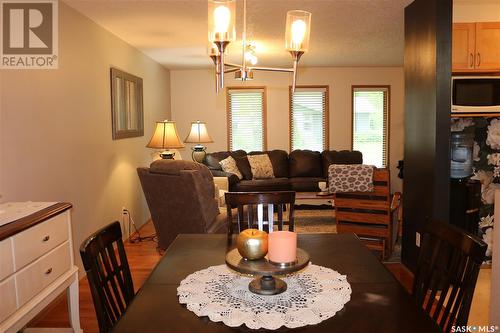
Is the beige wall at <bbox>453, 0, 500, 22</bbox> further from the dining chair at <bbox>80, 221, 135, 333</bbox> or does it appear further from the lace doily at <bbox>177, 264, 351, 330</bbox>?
the dining chair at <bbox>80, 221, 135, 333</bbox>

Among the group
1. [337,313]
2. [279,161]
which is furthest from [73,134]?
[279,161]

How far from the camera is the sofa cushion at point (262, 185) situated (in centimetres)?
666

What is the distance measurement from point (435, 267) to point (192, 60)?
5712 mm

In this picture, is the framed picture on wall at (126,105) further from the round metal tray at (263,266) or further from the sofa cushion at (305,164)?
the round metal tray at (263,266)

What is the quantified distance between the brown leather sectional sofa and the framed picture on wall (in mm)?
1624

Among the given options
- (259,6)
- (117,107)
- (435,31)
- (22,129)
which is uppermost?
(259,6)

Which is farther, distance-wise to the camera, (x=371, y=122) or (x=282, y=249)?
(x=371, y=122)

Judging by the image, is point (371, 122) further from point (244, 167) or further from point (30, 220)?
point (30, 220)

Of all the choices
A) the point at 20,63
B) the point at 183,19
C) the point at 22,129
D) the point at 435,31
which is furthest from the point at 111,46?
the point at 435,31

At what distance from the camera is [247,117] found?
790 centimetres

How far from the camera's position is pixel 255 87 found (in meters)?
7.82

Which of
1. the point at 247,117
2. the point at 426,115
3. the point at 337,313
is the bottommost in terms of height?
the point at 337,313

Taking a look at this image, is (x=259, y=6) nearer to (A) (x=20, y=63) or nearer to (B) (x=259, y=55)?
(A) (x=20, y=63)

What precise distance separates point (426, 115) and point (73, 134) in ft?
9.80
